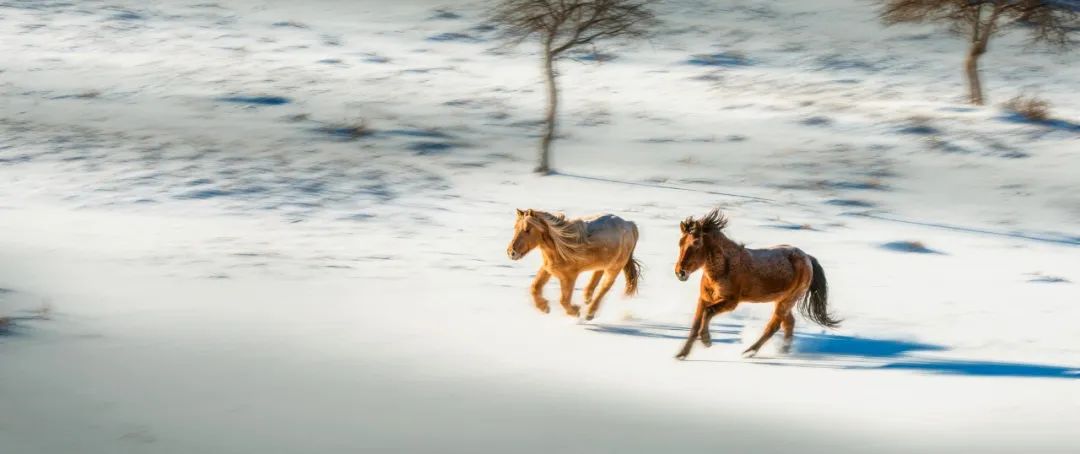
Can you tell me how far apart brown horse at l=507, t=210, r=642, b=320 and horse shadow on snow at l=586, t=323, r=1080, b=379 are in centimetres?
55

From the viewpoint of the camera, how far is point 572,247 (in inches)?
507

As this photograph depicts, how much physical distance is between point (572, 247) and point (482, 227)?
22.6 feet

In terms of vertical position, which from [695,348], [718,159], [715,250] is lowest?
[718,159]

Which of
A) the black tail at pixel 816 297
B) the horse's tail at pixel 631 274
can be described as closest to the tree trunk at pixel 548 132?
the horse's tail at pixel 631 274

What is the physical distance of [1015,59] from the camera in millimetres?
36062

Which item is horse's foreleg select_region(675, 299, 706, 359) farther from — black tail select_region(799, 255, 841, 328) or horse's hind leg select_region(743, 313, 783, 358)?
black tail select_region(799, 255, 841, 328)

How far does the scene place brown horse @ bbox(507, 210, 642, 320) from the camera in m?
12.7

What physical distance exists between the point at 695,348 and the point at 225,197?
11667 mm

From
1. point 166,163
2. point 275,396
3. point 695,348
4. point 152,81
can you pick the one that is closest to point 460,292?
point 695,348

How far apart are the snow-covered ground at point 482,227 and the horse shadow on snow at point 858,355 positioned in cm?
6

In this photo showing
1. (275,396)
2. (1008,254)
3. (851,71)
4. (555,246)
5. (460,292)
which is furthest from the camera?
(851,71)

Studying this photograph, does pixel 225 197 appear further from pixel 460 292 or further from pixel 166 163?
pixel 460 292

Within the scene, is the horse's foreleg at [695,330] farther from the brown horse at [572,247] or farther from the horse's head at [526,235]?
the horse's head at [526,235]

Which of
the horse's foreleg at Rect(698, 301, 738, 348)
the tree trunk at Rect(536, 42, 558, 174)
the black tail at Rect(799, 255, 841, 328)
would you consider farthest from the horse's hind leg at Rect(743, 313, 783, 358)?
the tree trunk at Rect(536, 42, 558, 174)
